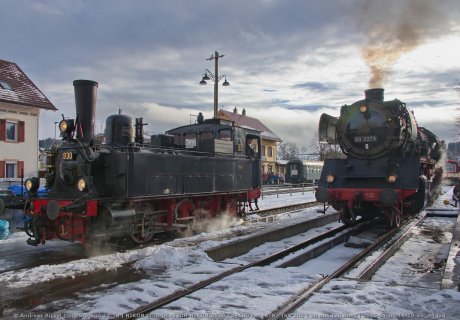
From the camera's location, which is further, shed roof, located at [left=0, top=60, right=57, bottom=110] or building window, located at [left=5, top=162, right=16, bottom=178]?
building window, located at [left=5, top=162, right=16, bottom=178]

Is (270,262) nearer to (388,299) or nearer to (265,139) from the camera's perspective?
(388,299)

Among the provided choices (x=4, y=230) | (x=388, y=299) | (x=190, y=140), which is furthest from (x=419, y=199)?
(x=4, y=230)

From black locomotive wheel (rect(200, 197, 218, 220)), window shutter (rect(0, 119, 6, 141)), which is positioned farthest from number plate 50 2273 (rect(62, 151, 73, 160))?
window shutter (rect(0, 119, 6, 141))

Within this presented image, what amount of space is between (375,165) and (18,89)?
19882 mm

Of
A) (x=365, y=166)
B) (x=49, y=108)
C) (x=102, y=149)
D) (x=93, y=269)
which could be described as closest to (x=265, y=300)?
(x=93, y=269)

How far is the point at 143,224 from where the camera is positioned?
9039 mm

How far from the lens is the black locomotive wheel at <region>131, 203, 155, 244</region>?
8.92 meters

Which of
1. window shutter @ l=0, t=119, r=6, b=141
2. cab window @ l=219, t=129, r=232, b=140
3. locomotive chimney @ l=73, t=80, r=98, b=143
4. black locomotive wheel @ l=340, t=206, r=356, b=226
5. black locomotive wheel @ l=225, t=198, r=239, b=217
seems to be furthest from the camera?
window shutter @ l=0, t=119, r=6, b=141

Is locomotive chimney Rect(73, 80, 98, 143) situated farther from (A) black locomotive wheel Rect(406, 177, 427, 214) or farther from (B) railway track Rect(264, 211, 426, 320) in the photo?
(A) black locomotive wheel Rect(406, 177, 427, 214)

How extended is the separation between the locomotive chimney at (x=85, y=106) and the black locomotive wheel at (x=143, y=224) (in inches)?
73.2

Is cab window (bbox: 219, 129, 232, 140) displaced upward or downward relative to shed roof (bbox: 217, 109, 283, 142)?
downward

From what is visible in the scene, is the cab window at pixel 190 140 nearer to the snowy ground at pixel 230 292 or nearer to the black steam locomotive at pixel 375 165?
the black steam locomotive at pixel 375 165

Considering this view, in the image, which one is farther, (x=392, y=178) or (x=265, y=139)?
(x=265, y=139)

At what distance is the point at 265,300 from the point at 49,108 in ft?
72.1
